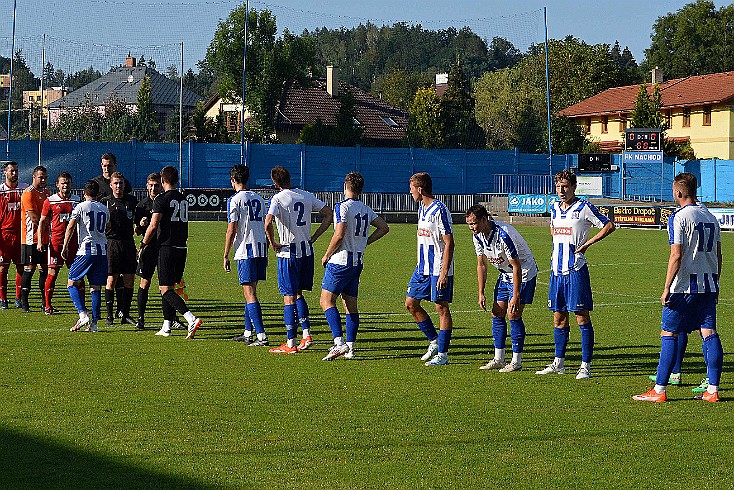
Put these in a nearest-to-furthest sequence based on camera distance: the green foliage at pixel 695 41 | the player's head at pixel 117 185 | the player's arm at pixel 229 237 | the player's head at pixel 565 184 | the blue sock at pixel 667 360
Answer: the blue sock at pixel 667 360 → the player's head at pixel 565 184 → the player's arm at pixel 229 237 → the player's head at pixel 117 185 → the green foliage at pixel 695 41

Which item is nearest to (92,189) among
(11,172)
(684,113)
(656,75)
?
(11,172)

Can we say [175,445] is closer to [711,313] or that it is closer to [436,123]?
[711,313]

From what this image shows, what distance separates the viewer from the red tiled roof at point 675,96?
71000 mm

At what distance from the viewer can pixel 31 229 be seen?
16.3 metres

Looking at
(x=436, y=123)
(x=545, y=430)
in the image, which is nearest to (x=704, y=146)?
(x=436, y=123)

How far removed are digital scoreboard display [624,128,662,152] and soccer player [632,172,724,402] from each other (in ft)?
140

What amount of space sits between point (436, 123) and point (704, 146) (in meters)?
19.6

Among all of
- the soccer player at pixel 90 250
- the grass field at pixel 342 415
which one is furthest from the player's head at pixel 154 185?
the grass field at pixel 342 415

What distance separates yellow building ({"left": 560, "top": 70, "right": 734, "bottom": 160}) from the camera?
70.6 meters

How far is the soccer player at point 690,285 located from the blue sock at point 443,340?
2.53 m

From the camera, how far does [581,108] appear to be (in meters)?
80.4

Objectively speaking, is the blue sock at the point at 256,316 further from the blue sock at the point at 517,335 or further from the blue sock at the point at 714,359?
the blue sock at the point at 714,359

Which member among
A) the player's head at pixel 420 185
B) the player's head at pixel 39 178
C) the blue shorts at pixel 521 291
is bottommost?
the blue shorts at pixel 521 291

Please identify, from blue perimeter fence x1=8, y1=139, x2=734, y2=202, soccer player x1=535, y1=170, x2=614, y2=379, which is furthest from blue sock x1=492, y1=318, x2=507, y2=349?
blue perimeter fence x1=8, y1=139, x2=734, y2=202
